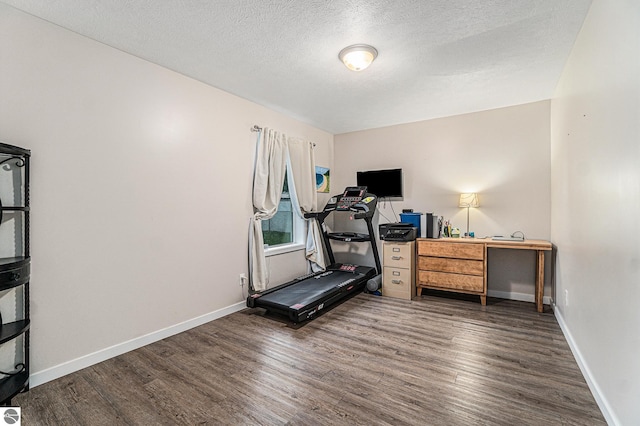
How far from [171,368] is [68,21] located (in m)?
2.69

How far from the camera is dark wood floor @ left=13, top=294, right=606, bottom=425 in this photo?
1.75m

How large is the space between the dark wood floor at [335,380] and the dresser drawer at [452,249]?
848 mm

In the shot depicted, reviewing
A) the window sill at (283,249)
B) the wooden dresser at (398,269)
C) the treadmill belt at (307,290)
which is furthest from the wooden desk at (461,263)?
the window sill at (283,249)

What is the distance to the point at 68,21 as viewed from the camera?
83.8 inches

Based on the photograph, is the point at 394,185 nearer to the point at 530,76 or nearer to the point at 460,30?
the point at 530,76

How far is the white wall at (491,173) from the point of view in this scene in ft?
12.4

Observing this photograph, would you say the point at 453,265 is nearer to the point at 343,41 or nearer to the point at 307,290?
the point at 307,290

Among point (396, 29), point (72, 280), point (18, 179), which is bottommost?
point (72, 280)

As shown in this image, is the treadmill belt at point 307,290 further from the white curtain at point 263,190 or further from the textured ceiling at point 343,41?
the textured ceiling at point 343,41

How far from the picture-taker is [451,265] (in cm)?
381

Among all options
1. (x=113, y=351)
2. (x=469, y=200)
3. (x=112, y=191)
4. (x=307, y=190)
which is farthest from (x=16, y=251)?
(x=469, y=200)

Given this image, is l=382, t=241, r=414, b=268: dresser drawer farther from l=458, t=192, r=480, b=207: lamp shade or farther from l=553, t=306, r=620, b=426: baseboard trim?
l=553, t=306, r=620, b=426: baseboard trim

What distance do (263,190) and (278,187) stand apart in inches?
12.0

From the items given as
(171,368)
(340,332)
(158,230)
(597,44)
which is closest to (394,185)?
Result: (340,332)
